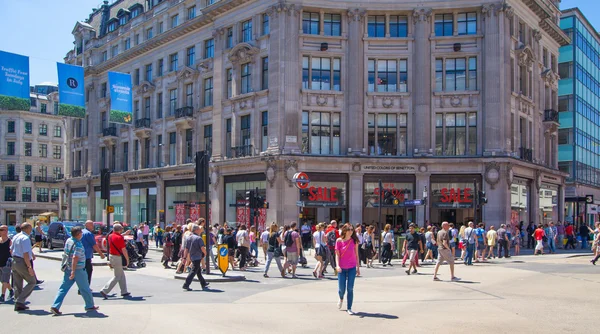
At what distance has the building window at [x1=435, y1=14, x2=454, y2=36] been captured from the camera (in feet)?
129

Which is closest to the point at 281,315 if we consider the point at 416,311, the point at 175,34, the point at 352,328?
the point at 352,328

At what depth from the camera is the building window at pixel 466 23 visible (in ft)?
129

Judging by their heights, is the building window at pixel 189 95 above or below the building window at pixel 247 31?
below

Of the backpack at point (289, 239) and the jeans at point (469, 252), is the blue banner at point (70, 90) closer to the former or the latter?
the backpack at point (289, 239)

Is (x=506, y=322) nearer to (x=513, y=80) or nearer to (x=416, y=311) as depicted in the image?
(x=416, y=311)

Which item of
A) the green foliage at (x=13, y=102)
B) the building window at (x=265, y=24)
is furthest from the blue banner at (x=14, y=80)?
the building window at (x=265, y=24)

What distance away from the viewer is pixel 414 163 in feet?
127

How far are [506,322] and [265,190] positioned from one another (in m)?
28.7

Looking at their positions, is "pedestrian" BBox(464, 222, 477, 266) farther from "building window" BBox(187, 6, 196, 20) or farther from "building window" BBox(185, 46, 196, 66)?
"building window" BBox(187, 6, 196, 20)

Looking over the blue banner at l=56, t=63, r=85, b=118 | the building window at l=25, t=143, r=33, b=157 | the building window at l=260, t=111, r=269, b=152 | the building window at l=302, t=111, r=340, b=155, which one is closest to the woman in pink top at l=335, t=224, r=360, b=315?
the blue banner at l=56, t=63, r=85, b=118

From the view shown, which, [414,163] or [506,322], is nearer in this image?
[506,322]

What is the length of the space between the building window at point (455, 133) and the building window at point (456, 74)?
1.77 m

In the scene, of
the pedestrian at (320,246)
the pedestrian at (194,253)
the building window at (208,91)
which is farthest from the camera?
the building window at (208,91)

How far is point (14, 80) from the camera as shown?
929 inches
